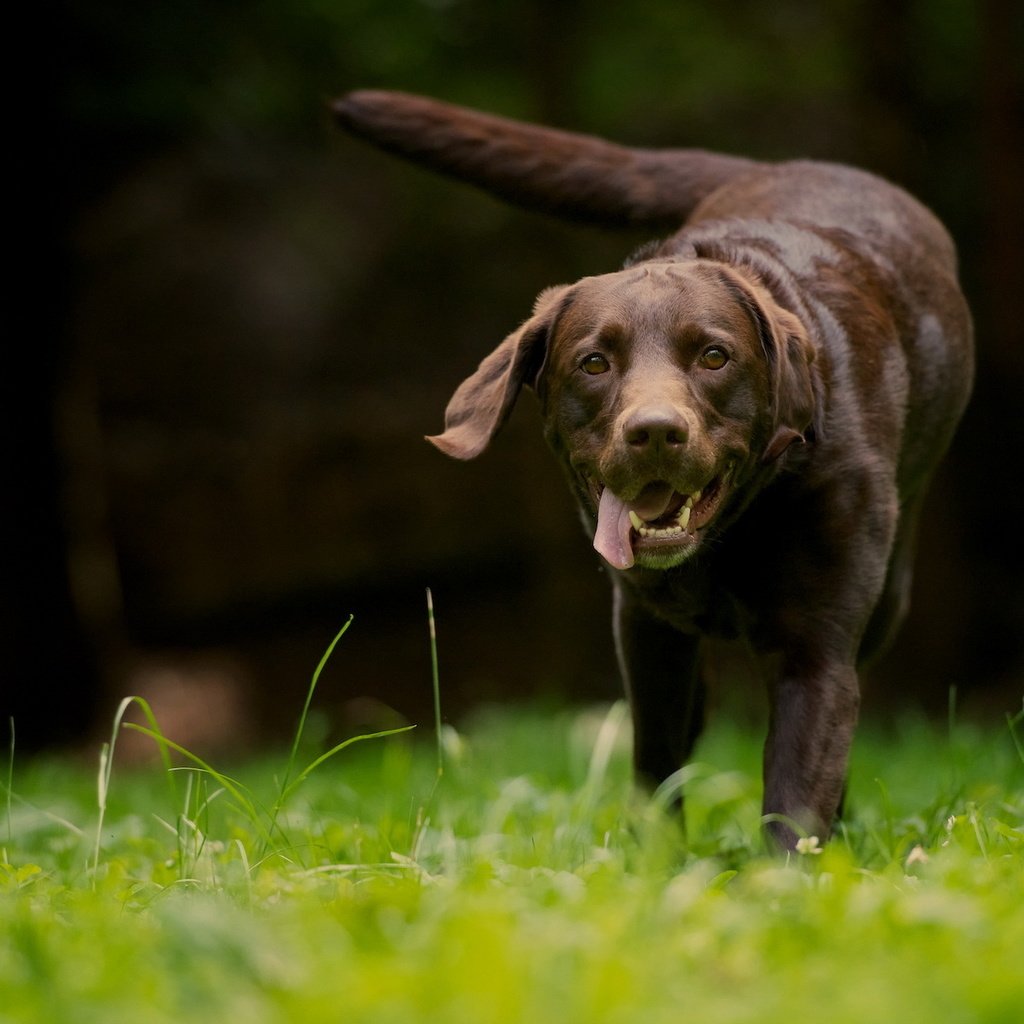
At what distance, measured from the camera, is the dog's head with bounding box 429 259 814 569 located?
3250 mm

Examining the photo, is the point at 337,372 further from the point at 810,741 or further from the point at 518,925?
the point at 518,925

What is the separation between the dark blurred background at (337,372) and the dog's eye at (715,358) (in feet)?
22.7

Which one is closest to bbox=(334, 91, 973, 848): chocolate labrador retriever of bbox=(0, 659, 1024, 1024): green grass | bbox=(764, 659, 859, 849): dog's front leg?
bbox=(764, 659, 859, 849): dog's front leg

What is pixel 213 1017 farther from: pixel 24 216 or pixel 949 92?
pixel 949 92

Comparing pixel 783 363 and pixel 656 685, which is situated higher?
pixel 783 363

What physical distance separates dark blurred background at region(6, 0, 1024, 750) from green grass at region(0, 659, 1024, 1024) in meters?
7.20

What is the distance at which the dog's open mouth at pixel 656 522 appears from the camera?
10.7ft

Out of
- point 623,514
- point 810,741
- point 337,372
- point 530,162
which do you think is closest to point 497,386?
point 623,514

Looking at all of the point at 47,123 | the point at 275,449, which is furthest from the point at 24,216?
the point at 275,449

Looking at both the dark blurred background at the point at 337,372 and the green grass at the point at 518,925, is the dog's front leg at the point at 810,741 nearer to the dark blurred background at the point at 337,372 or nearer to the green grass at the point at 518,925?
the green grass at the point at 518,925

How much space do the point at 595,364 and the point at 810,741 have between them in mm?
1038

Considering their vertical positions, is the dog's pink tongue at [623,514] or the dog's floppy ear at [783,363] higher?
the dog's floppy ear at [783,363]

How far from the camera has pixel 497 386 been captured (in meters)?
3.67

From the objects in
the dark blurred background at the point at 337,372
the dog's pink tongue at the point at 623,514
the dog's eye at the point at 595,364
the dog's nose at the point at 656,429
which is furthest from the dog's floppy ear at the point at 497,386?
the dark blurred background at the point at 337,372
